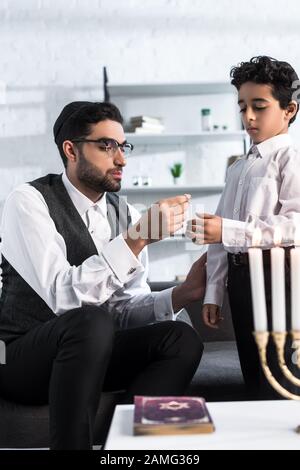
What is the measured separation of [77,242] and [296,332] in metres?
0.90

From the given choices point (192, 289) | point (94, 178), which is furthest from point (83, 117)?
point (192, 289)

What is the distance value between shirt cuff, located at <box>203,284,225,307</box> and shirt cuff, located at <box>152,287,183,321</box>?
0.11 metres

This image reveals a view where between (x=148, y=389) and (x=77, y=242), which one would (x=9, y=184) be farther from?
(x=148, y=389)

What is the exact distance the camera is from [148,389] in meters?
1.47

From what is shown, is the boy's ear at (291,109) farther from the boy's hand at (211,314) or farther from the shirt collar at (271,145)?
the boy's hand at (211,314)

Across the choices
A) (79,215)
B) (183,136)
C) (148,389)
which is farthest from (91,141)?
(183,136)

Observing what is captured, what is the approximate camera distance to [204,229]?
1.60m

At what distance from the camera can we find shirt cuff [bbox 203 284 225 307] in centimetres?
181

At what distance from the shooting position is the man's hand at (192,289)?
1.80 meters

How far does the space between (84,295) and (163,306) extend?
0.32m

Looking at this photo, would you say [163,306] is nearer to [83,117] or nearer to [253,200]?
[253,200]

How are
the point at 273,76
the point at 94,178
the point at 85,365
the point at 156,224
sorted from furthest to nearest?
the point at 94,178, the point at 273,76, the point at 156,224, the point at 85,365

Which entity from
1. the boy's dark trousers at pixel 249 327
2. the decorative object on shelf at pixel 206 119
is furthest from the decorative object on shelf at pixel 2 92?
the boy's dark trousers at pixel 249 327
